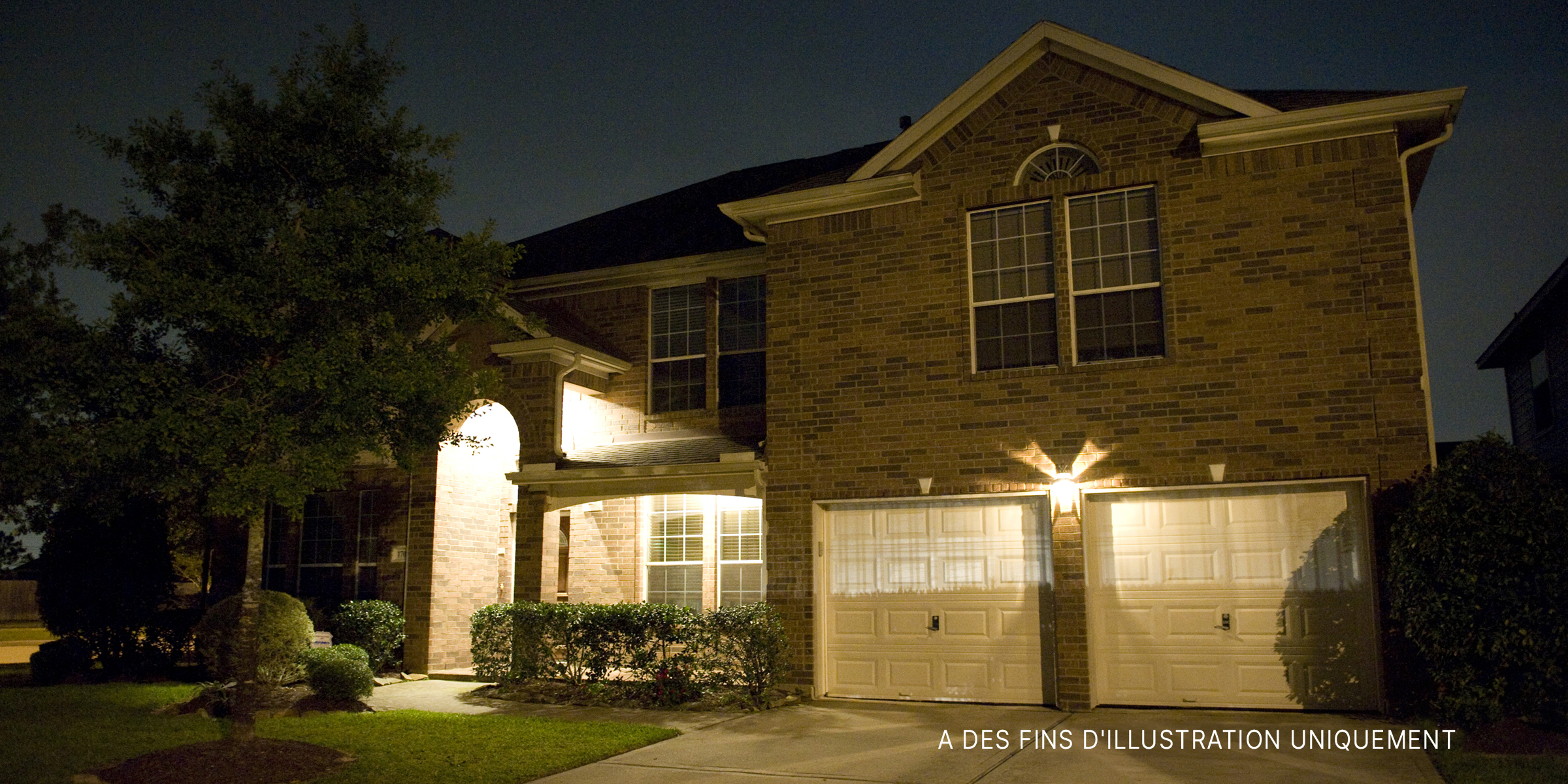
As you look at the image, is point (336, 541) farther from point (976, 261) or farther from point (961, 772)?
point (961, 772)

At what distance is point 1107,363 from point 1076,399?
1.72ft

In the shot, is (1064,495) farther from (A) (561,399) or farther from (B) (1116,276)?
(A) (561,399)

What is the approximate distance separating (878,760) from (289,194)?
23.5 feet

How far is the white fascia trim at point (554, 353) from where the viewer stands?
1478 centimetres

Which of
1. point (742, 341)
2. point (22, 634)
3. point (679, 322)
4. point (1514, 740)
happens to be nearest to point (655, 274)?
point (679, 322)

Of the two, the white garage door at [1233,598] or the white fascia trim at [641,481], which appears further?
the white fascia trim at [641,481]

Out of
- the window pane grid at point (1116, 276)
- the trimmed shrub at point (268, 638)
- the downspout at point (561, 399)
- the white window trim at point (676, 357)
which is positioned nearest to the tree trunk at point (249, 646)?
the trimmed shrub at point (268, 638)

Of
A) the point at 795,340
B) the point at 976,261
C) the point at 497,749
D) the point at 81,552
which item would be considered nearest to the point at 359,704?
the point at 497,749

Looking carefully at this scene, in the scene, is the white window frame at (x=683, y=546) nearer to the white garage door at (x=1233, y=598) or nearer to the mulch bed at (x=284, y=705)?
the mulch bed at (x=284, y=705)

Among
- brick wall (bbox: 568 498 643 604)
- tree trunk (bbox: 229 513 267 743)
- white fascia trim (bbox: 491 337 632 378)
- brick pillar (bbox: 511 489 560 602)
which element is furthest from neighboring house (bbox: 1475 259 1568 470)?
tree trunk (bbox: 229 513 267 743)

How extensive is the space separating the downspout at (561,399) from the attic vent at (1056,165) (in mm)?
6588

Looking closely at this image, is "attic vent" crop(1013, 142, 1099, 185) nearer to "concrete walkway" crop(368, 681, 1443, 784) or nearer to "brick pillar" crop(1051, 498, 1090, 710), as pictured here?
"brick pillar" crop(1051, 498, 1090, 710)

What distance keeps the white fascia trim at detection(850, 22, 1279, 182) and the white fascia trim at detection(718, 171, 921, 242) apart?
196mm

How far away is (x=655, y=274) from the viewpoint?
16391mm
